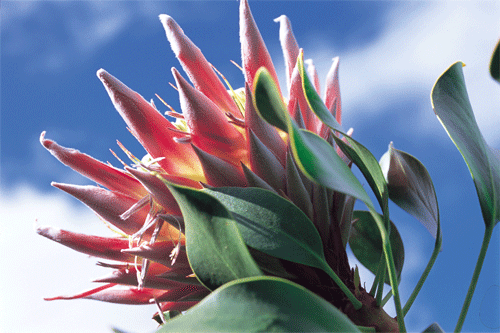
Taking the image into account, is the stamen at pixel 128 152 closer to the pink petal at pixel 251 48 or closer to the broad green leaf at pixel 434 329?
the pink petal at pixel 251 48

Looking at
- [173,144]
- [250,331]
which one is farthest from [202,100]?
[250,331]

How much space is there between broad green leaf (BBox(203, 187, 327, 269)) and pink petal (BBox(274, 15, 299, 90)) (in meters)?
0.25

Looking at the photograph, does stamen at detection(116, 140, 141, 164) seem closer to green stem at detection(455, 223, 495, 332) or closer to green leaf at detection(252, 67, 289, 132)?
green leaf at detection(252, 67, 289, 132)

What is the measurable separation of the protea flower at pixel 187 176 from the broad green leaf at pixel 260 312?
0.14 meters

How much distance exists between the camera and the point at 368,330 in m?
0.56

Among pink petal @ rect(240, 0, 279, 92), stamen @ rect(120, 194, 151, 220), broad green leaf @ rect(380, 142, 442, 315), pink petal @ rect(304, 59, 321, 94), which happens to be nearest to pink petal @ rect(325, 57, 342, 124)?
pink petal @ rect(304, 59, 321, 94)

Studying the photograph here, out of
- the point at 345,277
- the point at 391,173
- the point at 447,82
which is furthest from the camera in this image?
the point at 391,173

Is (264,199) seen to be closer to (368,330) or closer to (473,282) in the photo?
(368,330)

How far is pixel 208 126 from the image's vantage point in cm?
58

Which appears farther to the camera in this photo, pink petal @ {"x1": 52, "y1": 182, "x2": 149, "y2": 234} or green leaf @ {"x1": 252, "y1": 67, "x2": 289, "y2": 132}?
pink petal @ {"x1": 52, "y1": 182, "x2": 149, "y2": 234}

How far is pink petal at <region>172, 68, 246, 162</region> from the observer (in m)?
0.57

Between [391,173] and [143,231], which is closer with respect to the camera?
[143,231]

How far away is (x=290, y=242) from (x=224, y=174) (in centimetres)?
13

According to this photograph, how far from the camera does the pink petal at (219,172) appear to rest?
0.56 metres
